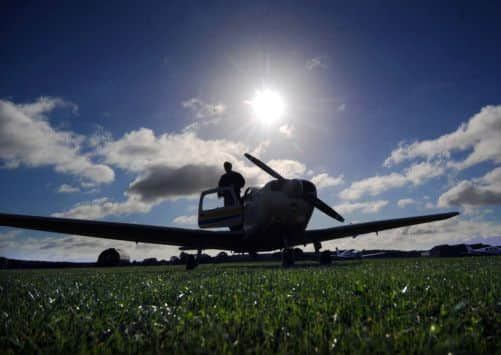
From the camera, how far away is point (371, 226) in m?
15.9

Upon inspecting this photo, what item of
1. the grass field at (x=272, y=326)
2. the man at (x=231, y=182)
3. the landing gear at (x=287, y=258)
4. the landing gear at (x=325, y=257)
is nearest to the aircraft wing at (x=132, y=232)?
the man at (x=231, y=182)

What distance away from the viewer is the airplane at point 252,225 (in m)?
12.0

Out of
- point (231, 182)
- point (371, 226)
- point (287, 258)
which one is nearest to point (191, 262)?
point (287, 258)

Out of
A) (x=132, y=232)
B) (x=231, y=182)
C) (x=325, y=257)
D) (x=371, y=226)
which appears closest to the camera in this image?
(x=325, y=257)

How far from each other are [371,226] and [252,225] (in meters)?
6.44

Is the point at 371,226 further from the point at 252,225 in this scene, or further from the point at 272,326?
the point at 272,326

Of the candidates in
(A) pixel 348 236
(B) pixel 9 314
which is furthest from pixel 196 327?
(A) pixel 348 236

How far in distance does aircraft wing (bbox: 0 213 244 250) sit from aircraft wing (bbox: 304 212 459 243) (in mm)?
3805

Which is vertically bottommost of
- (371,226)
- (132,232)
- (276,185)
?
(132,232)

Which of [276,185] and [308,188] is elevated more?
[276,185]

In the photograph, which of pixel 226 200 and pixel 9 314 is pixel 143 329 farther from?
pixel 226 200

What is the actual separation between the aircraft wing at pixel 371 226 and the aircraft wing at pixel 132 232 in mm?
3805

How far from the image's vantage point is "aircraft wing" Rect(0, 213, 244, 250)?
35.6 feet

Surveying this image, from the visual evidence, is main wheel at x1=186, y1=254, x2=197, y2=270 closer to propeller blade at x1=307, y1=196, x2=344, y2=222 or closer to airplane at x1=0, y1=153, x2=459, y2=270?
airplane at x1=0, y1=153, x2=459, y2=270
